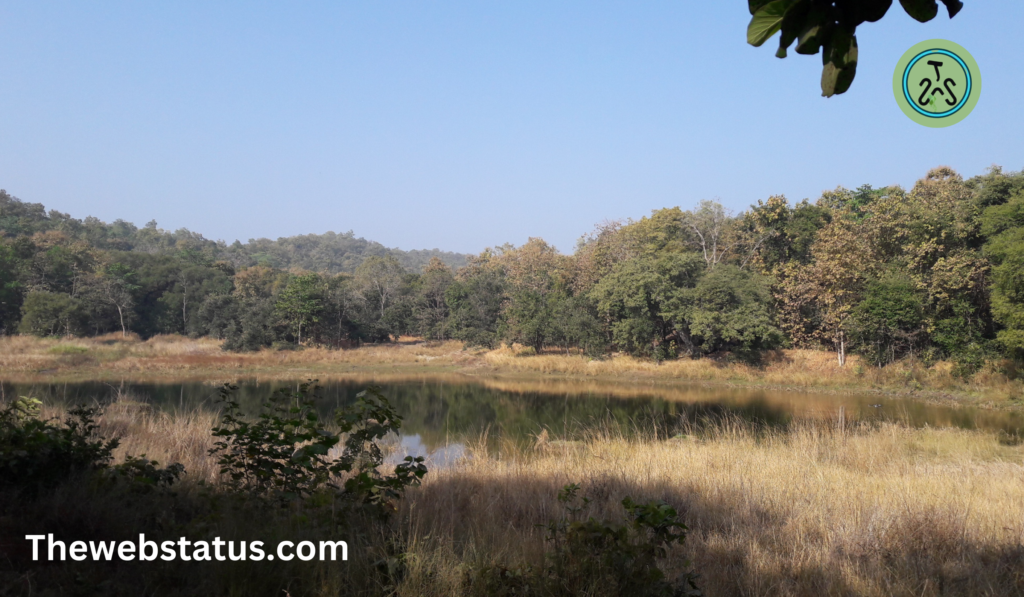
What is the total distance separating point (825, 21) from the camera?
5.23 feet

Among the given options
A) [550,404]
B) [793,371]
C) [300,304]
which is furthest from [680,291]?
[300,304]

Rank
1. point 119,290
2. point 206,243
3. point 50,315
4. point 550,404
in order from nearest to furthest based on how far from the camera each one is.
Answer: point 550,404 → point 50,315 → point 119,290 → point 206,243

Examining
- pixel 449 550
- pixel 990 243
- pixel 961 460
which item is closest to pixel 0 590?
pixel 449 550

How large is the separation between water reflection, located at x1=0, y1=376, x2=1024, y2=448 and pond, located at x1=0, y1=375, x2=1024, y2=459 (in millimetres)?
31

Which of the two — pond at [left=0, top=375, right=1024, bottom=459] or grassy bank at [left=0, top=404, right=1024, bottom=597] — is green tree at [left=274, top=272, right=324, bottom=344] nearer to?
pond at [left=0, top=375, right=1024, bottom=459]

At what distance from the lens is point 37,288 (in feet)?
129

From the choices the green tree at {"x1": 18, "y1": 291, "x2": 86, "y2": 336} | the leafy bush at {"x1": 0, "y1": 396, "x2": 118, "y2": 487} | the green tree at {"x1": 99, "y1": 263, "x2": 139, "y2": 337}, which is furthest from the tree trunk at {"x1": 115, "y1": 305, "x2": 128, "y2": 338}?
the leafy bush at {"x1": 0, "y1": 396, "x2": 118, "y2": 487}

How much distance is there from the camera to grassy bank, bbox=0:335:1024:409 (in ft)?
71.5

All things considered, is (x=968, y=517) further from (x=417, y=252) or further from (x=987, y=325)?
(x=417, y=252)

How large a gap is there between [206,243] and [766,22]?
102416 millimetres

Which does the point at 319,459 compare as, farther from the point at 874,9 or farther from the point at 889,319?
the point at 889,319

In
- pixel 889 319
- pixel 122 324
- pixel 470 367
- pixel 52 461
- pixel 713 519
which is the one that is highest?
pixel 889 319

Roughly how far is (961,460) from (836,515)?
5.67 m

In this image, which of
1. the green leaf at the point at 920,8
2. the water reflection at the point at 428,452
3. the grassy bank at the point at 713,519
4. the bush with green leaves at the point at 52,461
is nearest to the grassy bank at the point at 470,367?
the grassy bank at the point at 713,519
